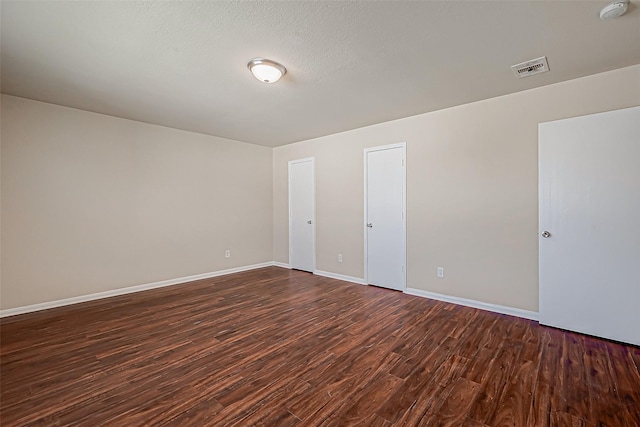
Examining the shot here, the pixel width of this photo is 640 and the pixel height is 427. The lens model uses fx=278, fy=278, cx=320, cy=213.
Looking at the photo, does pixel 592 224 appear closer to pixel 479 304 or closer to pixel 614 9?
pixel 479 304

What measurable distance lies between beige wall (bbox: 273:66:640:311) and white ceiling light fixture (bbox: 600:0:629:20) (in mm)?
1124

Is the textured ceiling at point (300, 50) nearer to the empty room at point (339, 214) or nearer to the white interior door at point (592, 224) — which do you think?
the empty room at point (339, 214)

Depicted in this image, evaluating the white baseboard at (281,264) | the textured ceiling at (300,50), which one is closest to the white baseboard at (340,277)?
the white baseboard at (281,264)

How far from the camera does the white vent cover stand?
2471mm

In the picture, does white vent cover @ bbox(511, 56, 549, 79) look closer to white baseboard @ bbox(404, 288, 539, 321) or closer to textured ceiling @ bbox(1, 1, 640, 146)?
textured ceiling @ bbox(1, 1, 640, 146)

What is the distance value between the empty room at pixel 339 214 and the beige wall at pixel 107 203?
0.03 meters

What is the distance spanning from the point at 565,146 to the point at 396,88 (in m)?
1.80

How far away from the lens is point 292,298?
3828mm

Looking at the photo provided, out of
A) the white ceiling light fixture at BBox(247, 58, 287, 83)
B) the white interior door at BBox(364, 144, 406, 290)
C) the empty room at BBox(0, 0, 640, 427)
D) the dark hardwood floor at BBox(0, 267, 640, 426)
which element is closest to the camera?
the dark hardwood floor at BBox(0, 267, 640, 426)

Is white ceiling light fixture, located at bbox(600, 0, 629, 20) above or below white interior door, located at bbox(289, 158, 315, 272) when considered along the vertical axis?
above

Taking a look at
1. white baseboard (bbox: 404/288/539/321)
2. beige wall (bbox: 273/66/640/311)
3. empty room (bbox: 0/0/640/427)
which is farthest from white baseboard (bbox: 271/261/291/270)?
white baseboard (bbox: 404/288/539/321)

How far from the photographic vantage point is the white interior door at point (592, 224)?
8.23ft

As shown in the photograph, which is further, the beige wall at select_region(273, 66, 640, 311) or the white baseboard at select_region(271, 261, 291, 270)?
the white baseboard at select_region(271, 261, 291, 270)

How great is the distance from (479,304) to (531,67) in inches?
103
